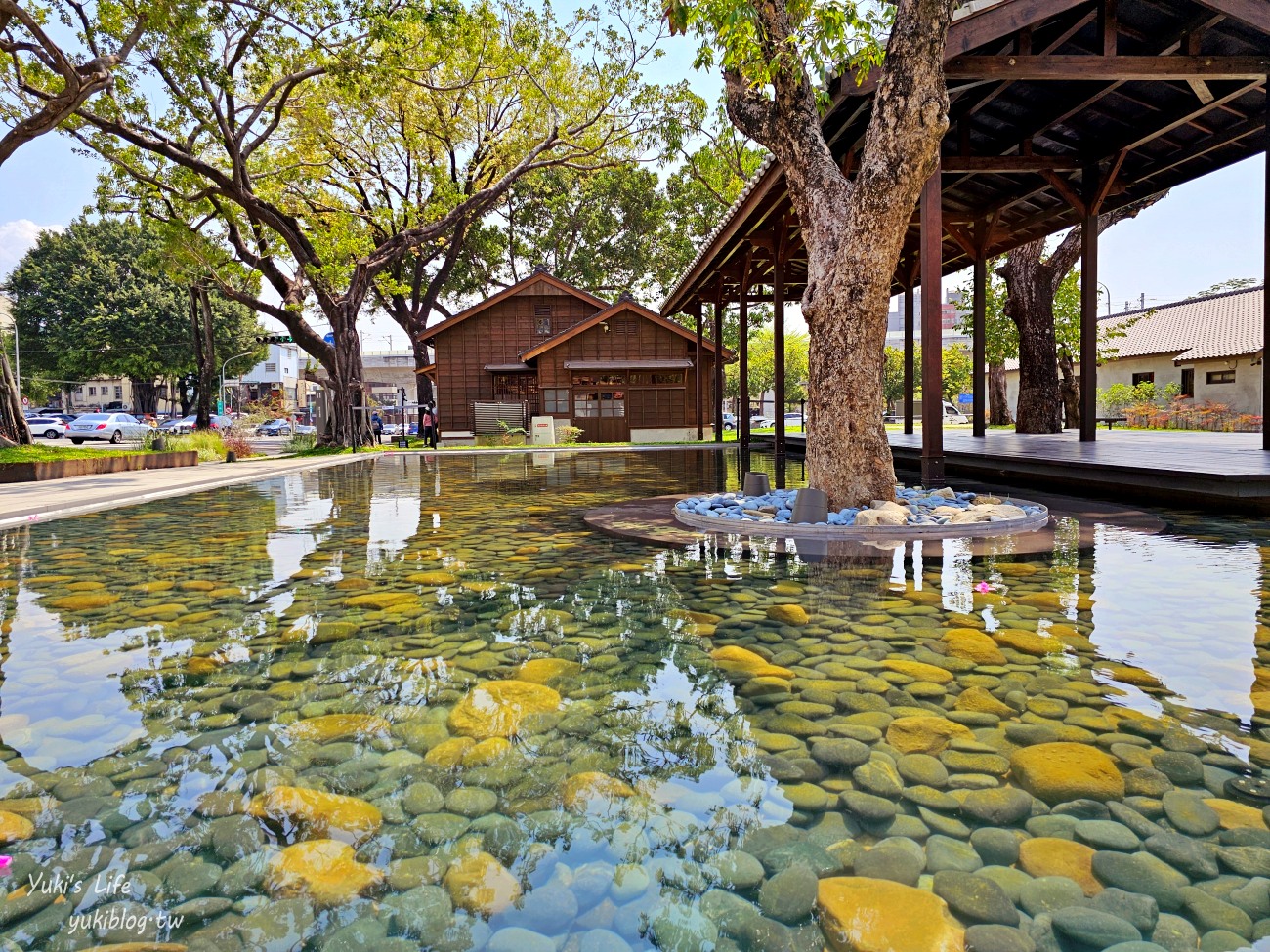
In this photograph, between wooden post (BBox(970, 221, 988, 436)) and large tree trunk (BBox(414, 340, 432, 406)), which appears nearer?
wooden post (BBox(970, 221, 988, 436))

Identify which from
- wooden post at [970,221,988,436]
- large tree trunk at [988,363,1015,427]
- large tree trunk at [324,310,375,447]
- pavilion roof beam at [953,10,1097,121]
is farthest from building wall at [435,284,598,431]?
pavilion roof beam at [953,10,1097,121]

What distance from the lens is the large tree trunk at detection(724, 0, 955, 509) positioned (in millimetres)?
6516

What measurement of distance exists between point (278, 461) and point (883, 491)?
1423cm

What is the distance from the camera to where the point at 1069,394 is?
69.4 feet

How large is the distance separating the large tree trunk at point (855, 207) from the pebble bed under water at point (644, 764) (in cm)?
258

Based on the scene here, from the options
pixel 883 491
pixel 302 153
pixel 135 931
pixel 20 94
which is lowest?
pixel 135 931

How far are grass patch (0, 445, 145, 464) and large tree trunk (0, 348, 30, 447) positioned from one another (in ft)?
1.13

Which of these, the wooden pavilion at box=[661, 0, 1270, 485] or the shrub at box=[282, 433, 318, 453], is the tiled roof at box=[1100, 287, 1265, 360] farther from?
→ the shrub at box=[282, 433, 318, 453]

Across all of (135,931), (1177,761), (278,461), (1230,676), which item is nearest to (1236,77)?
(1230,676)

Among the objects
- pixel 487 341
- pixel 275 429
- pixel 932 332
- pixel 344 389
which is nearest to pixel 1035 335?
pixel 932 332

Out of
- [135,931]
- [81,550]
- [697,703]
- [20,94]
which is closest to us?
[135,931]

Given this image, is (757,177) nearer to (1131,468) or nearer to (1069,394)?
(1131,468)

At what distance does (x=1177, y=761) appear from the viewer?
2.27 meters

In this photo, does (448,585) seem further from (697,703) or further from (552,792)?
(552,792)
